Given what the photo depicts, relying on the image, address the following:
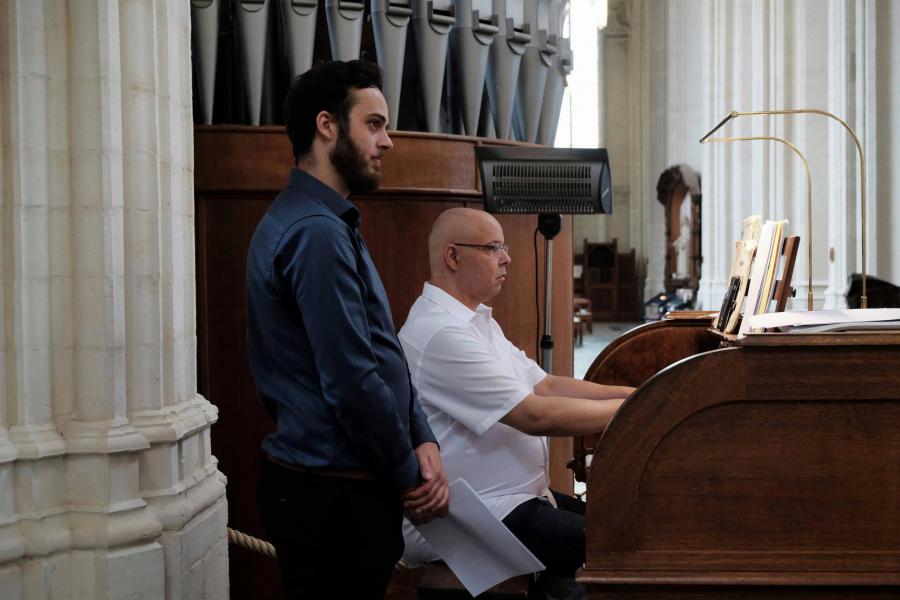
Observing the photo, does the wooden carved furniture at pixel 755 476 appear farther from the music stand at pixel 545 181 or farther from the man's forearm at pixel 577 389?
the music stand at pixel 545 181

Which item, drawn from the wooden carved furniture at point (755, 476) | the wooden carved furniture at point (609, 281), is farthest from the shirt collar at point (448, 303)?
the wooden carved furniture at point (609, 281)

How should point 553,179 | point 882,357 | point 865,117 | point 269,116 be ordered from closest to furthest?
point 882,357 → point 553,179 → point 269,116 → point 865,117

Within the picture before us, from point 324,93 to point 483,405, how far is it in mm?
882

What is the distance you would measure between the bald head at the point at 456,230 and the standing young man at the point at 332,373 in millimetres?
631

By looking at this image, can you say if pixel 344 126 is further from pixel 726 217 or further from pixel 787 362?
pixel 726 217

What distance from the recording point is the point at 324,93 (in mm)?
2051

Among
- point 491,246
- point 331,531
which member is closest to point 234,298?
point 491,246

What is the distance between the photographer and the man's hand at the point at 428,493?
201 centimetres

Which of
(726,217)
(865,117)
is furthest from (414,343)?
(726,217)

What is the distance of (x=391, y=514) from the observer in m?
2.03

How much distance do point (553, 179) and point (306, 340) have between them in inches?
73.9

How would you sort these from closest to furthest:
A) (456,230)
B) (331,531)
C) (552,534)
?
(331,531) < (552,534) < (456,230)

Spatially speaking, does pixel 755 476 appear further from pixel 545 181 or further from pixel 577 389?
pixel 545 181

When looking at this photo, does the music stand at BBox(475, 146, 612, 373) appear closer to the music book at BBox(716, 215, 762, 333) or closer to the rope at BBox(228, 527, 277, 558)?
the music book at BBox(716, 215, 762, 333)
